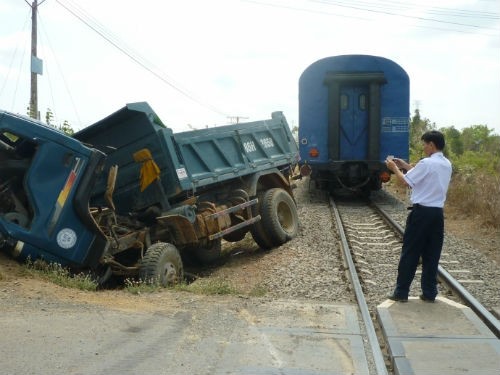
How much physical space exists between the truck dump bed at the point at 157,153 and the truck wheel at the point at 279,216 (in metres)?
0.86

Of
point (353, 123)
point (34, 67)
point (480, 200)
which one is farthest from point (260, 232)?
point (34, 67)

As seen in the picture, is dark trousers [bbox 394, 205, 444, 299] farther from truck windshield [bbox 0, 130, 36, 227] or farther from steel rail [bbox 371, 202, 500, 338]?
truck windshield [bbox 0, 130, 36, 227]

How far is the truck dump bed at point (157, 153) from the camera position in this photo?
7504 mm

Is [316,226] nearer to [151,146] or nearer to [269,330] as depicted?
[151,146]

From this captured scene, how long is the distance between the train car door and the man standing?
942 cm

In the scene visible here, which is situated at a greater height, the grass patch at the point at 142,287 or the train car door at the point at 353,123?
the train car door at the point at 353,123

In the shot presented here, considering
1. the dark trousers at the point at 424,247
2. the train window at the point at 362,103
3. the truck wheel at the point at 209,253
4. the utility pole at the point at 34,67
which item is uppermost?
the utility pole at the point at 34,67

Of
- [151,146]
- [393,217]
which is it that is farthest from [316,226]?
[151,146]

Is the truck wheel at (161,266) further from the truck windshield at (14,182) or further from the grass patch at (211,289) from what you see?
the truck windshield at (14,182)

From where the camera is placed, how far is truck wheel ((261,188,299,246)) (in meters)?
9.48

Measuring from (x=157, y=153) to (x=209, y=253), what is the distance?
215cm

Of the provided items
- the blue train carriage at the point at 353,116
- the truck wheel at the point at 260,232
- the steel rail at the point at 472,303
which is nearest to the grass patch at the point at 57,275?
the truck wheel at the point at 260,232

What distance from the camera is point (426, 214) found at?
5.67 meters

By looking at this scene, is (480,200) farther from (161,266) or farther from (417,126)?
(417,126)
